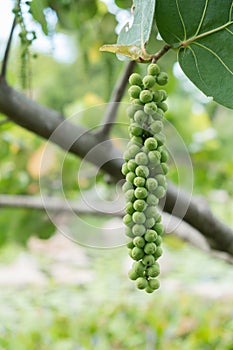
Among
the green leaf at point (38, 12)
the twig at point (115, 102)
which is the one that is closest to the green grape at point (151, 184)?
the green leaf at point (38, 12)

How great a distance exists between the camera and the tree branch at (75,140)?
2.27 ft

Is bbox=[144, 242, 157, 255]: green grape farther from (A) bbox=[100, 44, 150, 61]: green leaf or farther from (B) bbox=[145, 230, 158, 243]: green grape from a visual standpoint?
(A) bbox=[100, 44, 150, 61]: green leaf

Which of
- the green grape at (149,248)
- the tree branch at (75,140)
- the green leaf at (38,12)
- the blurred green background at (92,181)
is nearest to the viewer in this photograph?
the green grape at (149,248)

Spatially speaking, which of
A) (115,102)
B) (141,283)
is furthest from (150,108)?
(115,102)

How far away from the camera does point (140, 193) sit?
378 millimetres

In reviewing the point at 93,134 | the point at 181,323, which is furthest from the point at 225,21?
the point at 181,323

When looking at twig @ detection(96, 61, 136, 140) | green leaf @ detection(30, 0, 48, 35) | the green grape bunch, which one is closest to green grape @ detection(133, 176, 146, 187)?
the green grape bunch

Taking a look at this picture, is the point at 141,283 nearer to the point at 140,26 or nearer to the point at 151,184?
the point at 151,184

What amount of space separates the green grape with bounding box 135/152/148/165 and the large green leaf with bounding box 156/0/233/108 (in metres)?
0.08

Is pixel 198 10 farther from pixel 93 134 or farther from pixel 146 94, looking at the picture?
pixel 93 134

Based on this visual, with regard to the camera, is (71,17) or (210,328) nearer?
(71,17)

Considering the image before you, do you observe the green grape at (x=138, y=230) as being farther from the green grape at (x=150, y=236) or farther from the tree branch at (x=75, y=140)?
the tree branch at (x=75, y=140)

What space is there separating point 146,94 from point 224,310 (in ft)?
4.12

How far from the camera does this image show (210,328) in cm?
136
